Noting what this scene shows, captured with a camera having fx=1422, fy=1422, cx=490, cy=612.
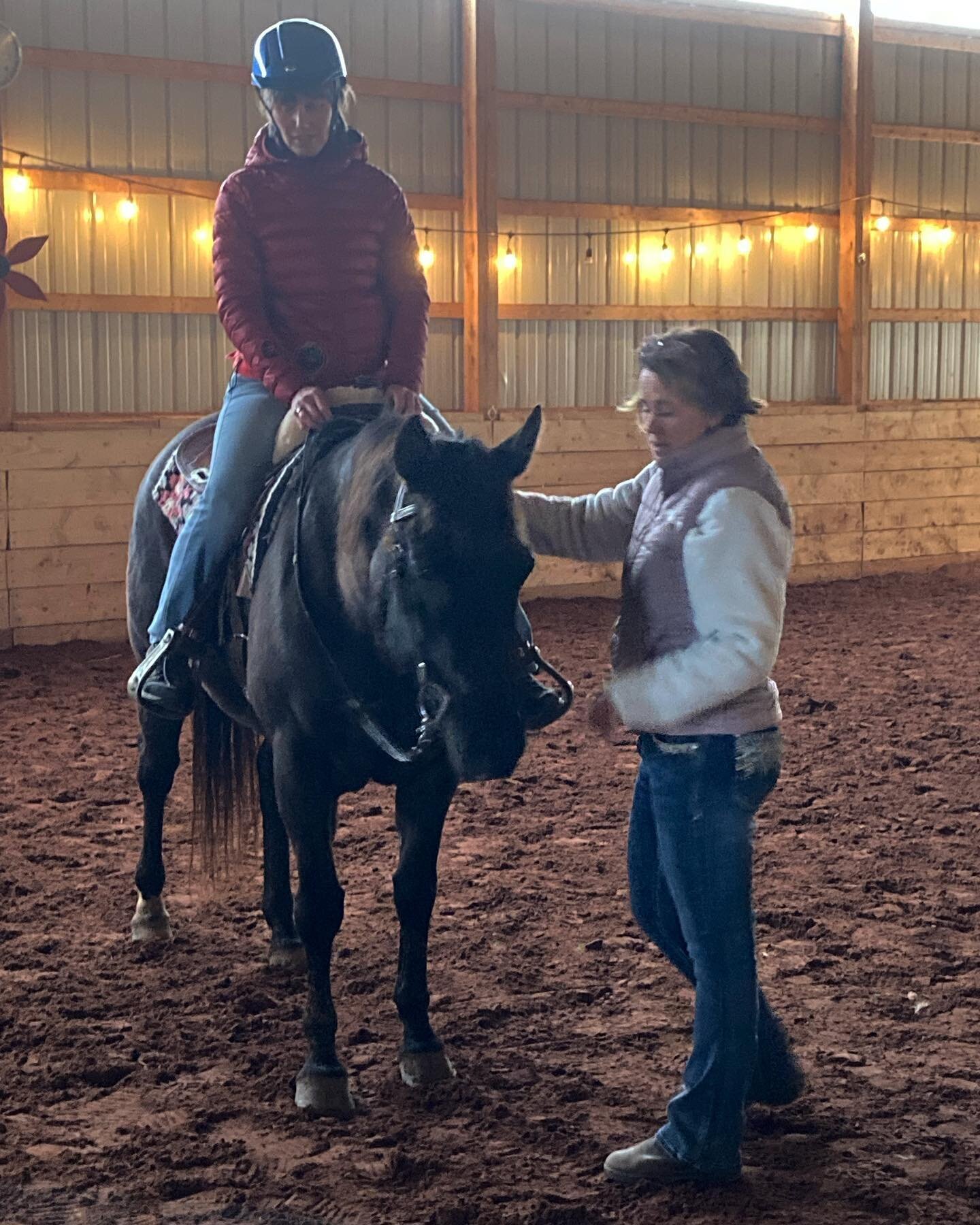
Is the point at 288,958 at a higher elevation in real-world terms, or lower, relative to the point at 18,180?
lower

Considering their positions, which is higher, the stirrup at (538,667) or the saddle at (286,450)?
the saddle at (286,450)

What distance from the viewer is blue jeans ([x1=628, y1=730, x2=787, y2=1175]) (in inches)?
92.3

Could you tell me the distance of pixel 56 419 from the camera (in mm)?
8633

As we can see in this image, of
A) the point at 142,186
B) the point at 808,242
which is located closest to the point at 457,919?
the point at 142,186

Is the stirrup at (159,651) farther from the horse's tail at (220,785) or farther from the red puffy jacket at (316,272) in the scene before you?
the red puffy jacket at (316,272)

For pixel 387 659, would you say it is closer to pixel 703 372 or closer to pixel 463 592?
pixel 463 592

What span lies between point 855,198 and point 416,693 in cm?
968

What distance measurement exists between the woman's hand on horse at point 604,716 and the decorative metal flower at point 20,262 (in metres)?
6.36

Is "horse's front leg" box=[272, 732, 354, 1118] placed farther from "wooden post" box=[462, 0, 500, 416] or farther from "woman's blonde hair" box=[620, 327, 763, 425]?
"wooden post" box=[462, 0, 500, 416]

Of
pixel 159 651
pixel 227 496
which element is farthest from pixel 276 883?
pixel 227 496

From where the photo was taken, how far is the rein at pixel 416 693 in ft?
7.79

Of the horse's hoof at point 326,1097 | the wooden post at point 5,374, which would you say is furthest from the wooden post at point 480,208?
the horse's hoof at point 326,1097

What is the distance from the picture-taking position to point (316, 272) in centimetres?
331

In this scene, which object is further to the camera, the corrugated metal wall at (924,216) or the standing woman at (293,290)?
the corrugated metal wall at (924,216)
